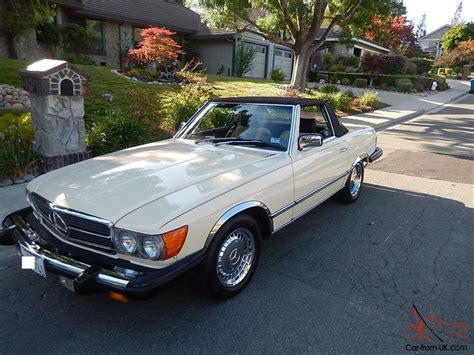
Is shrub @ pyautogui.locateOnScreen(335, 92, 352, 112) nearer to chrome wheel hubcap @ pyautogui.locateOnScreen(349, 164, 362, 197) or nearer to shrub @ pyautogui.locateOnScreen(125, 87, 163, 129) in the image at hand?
shrub @ pyautogui.locateOnScreen(125, 87, 163, 129)

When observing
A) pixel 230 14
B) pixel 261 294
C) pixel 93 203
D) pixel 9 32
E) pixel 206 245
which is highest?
pixel 230 14

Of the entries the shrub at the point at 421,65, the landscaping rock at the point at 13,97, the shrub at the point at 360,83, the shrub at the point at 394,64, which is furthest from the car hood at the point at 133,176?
the shrub at the point at 421,65

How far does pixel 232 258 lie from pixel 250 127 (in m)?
1.60

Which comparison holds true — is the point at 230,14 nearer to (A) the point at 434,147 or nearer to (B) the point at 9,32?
(B) the point at 9,32

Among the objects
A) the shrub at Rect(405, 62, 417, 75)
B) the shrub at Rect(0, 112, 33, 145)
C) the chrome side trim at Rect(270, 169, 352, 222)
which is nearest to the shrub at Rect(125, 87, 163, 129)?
the shrub at Rect(0, 112, 33, 145)

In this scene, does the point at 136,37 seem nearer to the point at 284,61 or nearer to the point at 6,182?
the point at 284,61

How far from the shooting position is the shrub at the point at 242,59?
23484mm

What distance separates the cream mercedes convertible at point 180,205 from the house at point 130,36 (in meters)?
13.7

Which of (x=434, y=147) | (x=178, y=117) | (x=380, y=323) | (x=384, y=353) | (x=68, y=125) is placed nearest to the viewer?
(x=384, y=353)

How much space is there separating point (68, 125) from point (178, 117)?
2.94m

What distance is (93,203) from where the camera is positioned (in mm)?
2539

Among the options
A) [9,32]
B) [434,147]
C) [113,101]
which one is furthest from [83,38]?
[434,147]

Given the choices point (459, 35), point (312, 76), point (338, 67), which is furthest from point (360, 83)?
point (459, 35)

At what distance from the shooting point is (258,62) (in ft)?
87.3
